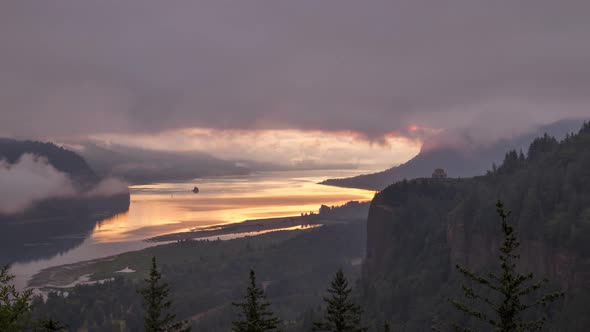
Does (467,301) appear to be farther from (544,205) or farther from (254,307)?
(254,307)

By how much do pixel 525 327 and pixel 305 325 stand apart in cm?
15412

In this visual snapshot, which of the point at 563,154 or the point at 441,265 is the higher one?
the point at 563,154

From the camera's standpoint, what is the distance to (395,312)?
186 meters

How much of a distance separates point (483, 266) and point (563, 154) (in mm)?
49153

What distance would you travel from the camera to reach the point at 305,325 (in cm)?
17538

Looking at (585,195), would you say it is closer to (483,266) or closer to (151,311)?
(483,266)

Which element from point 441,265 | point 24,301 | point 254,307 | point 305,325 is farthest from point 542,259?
point 24,301

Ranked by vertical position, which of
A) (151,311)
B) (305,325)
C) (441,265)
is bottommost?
(305,325)

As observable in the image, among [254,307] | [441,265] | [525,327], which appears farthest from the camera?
[441,265]

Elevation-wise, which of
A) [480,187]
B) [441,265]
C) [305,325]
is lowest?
[305,325]

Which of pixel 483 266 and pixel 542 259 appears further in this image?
pixel 483 266

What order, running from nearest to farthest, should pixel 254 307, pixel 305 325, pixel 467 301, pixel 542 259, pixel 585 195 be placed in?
pixel 254 307 < pixel 542 259 < pixel 585 195 < pixel 467 301 < pixel 305 325

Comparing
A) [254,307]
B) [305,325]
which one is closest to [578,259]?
[305,325]

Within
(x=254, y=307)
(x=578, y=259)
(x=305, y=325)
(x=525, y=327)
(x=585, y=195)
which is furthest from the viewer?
(x=305, y=325)
